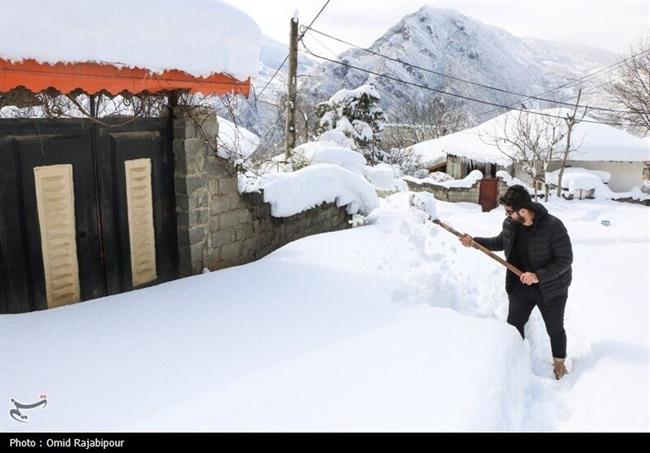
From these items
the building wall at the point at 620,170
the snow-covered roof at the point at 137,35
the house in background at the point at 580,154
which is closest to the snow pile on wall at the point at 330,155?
the snow-covered roof at the point at 137,35

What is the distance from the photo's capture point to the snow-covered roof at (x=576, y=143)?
2814 centimetres

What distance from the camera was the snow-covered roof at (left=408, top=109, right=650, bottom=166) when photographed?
2814 centimetres

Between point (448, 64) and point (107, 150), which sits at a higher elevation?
point (448, 64)

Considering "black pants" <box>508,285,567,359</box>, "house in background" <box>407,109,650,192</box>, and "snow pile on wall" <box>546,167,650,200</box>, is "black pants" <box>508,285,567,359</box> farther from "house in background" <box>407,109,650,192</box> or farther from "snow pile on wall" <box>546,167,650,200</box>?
"house in background" <box>407,109,650,192</box>

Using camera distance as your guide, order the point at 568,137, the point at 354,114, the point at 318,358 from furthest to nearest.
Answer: the point at 568,137 → the point at 354,114 → the point at 318,358

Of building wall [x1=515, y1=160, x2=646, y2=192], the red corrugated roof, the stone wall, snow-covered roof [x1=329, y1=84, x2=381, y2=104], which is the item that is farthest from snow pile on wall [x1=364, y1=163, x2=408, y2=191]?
building wall [x1=515, y1=160, x2=646, y2=192]

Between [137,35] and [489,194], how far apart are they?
2053cm

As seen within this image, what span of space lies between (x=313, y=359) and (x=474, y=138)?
Answer: 1207 inches

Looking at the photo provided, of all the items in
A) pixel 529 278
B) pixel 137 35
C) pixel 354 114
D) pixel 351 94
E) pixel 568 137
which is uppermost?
pixel 351 94

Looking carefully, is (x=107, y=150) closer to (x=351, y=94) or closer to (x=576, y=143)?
(x=351, y=94)

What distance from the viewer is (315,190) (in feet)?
24.7

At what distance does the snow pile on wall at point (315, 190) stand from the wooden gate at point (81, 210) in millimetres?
1740

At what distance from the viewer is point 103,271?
472cm

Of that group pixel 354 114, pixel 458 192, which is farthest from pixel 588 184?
pixel 354 114
